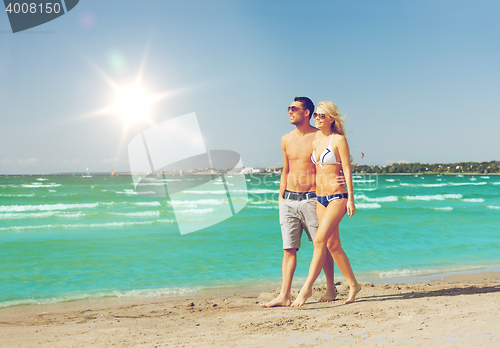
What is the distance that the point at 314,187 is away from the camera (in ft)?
14.5

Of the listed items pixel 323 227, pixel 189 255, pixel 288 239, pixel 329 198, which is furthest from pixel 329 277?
pixel 189 255

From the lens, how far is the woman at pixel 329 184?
4.20 meters

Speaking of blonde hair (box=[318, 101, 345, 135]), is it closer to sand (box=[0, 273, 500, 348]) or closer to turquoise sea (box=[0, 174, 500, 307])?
sand (box=[0, 273, 500, 348])

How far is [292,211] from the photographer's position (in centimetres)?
448

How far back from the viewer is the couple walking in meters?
4.22

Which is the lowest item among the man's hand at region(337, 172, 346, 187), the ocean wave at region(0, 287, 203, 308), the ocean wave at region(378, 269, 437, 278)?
the ocean wave at region(378, 269, 437, 278)

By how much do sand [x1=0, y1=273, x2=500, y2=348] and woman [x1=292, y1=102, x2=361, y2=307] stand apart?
666 mm

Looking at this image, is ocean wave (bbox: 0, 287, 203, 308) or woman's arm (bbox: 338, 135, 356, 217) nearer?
woman's arm (bbox: 338, 135, 356, 217)

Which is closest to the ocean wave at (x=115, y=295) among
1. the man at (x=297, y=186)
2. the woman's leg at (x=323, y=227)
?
the man at (x=297, y=186)

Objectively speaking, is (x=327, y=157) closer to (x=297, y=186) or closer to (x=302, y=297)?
(x=297, y=186)

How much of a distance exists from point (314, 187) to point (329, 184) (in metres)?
0.23

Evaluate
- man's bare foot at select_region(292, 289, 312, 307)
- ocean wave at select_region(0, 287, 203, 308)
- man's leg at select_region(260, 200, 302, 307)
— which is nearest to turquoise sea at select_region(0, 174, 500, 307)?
ocean wave at select_region(0, 287, 203, 308)

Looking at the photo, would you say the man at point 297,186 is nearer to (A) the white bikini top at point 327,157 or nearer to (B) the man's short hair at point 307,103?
(B) the man's short hair at point 307,103

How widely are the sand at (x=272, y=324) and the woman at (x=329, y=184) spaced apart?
2.18 feet
